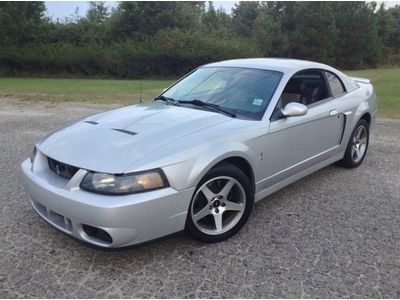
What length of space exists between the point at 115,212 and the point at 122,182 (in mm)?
214

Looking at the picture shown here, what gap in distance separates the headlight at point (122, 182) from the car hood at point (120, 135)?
0.05 meters

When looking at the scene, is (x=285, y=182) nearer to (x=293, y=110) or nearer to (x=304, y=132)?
(x=304, y=132)

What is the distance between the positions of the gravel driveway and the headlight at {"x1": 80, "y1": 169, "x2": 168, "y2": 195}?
0.49 m

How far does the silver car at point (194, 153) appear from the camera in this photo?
8.84 feet

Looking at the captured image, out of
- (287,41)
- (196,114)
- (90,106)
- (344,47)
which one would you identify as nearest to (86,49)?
(287,41)

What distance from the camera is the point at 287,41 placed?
1252 inches

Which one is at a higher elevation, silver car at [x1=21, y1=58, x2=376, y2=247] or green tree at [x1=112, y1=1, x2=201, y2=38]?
green tree at [x1=112, y1=1, x2=201, y2=38]

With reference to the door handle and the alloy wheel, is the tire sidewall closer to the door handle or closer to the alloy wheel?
the door handle

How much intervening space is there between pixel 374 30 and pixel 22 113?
104 feet

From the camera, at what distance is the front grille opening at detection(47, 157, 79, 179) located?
291cm

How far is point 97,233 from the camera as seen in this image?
9.04ft

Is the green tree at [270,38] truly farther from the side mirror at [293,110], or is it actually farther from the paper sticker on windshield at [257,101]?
the side mirror at [293,110]

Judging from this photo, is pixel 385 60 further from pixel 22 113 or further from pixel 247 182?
pixel 247 182

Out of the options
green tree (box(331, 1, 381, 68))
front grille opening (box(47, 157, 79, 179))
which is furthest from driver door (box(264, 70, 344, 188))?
green tree (box(331, 1, 381, 68))
